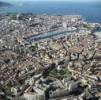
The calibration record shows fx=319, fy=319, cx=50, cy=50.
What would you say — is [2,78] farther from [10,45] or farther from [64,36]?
[64,36]

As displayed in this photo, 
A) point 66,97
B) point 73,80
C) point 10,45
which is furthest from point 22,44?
point 66,97

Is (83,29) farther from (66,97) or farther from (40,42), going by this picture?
(66,97)

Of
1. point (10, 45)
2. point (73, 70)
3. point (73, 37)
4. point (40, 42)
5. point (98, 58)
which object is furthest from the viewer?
point (73, 37)

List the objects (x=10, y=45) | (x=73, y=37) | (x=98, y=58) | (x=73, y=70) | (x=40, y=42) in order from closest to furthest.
Answer: (x=73, y=70), (x=98, y=58), (x=10, y=45), (x=40, y=42), (x=73, y=37)

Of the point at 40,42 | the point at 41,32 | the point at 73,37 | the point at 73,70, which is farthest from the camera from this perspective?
the point at 41,32

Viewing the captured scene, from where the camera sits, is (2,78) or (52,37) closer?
(2,78)

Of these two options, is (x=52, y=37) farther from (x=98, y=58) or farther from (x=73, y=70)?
(x=73, y=70)

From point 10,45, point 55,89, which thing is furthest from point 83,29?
point 55,89

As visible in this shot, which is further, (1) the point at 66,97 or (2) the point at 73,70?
(2) the point at 73,70

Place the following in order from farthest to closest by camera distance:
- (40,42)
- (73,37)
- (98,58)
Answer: (73,37) < (40,42) < (98,58)
